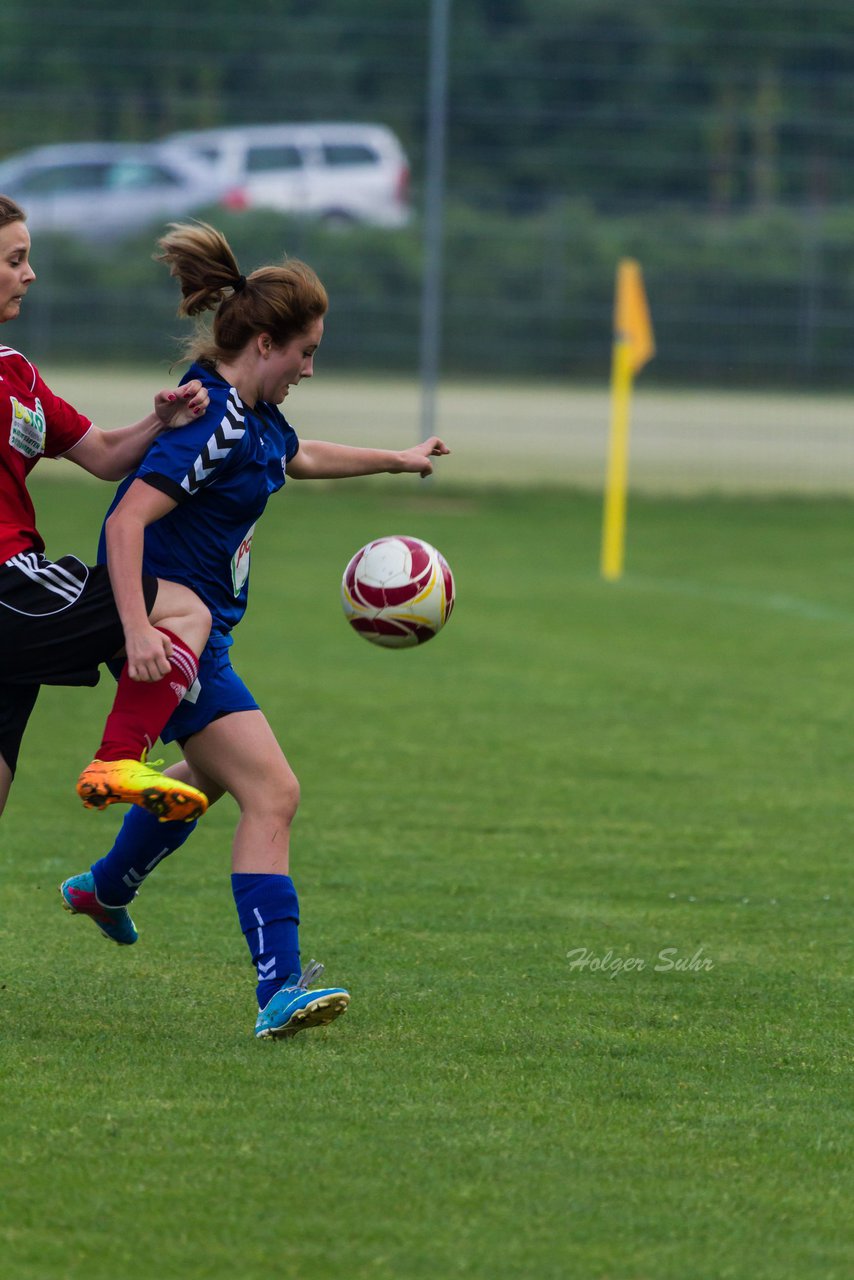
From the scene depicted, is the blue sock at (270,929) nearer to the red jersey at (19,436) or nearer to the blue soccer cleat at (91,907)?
the blue soccer cleat at (91,907)

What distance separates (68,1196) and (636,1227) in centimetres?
90

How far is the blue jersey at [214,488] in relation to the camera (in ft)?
12.8

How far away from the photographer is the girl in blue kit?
3.92 m

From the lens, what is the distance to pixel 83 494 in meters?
17.3

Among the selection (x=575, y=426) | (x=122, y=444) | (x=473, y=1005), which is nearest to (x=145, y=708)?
(x=122, y=444)

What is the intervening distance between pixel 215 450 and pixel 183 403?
12cm

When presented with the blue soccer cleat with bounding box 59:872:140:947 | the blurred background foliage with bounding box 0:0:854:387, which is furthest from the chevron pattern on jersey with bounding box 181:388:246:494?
the blurred background foliage with bounding box 0:0:854:387

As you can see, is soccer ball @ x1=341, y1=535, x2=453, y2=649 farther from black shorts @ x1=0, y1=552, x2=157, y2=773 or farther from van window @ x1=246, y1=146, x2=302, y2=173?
van window @ x1=246, y1=146, x2=302, y2=173

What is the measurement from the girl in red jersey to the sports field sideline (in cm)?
1516

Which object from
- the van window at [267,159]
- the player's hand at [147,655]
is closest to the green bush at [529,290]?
the van window at [267,159]

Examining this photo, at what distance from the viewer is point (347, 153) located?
65.1ft

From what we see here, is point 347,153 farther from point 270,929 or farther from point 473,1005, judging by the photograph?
point 270,929

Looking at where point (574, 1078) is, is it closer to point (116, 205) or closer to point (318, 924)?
point (318, 924)

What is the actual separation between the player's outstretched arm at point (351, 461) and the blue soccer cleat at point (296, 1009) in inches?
46.5
